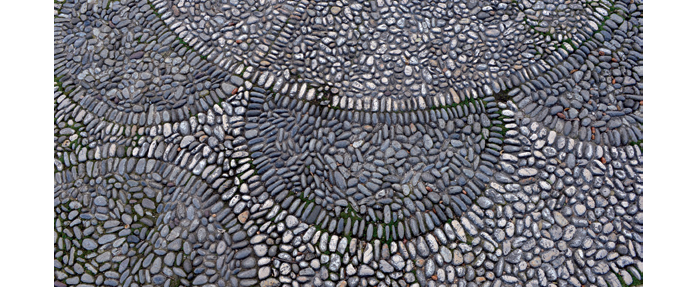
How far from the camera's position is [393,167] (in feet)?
13.4

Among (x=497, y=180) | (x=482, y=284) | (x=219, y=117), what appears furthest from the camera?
(x=219, y=117)

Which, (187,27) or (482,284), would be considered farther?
(187,27)

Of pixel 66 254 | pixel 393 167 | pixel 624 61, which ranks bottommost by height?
pixel 66 254

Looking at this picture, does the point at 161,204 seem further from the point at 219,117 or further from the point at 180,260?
the point at 219,117

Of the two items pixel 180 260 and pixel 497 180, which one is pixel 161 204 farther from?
pixel 497 180

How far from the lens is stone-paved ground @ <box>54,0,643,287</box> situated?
3.65 metres

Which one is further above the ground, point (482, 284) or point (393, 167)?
point (393, 167)

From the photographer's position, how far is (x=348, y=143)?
4.23m

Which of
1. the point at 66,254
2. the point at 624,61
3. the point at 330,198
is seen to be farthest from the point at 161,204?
the point at 624,61

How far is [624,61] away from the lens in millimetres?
4594

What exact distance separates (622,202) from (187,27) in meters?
4.92

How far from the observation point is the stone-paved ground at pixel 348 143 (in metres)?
3.65

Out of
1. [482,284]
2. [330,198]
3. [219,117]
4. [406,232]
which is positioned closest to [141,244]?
[219,117]

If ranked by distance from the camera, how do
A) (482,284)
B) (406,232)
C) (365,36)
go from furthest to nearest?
(365,36), (406,232), (482,284)
